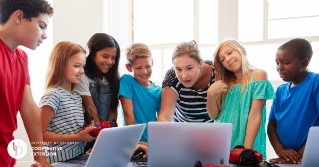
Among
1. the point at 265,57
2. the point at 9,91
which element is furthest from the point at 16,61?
the point at 265,57

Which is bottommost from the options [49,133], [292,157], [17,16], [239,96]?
[292,157]

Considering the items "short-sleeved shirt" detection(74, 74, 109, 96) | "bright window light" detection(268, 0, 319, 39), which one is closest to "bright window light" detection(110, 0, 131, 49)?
"bright window light" detection(268, 0, 319, 39)

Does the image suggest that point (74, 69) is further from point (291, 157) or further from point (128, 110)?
point (291, 157)

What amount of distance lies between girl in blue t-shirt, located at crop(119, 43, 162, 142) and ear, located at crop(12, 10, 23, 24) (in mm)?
872

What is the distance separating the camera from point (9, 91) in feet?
4.65

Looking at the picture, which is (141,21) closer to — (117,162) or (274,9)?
(274,9)

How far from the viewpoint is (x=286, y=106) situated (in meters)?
1.87

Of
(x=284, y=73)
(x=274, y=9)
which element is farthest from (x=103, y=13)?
(x=284, y=73)

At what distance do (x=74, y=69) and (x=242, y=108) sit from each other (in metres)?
1.20

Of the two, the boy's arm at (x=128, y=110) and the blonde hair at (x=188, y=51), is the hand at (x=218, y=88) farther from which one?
the boy's arm at (x=128, y=110)

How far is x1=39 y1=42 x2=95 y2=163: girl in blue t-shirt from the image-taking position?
5.52 feet

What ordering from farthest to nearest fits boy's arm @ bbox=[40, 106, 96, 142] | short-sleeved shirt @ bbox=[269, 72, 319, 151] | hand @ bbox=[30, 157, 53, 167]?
1. short-sleeved shirt @ bbox=[269, 72, 319, 151]
2. boy's arm @ bbox=[40, 106, 96, 142]
3. hand @ bbox=[30, 157, 53, 167]

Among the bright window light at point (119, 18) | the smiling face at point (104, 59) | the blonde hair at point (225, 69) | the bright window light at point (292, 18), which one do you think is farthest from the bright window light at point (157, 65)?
the blonde hair at point (225, 69)

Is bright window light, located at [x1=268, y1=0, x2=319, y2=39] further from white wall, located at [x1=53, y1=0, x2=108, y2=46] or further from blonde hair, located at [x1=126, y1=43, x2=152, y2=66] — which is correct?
white wall, located at [x1=53, y1=0, x2=108, y2=46]
